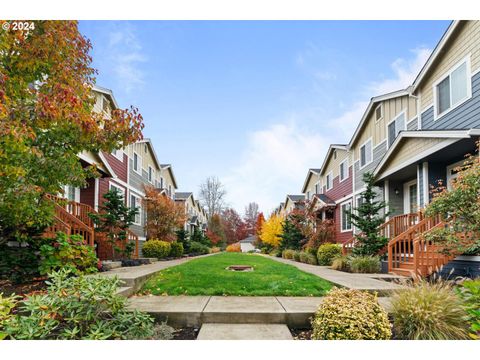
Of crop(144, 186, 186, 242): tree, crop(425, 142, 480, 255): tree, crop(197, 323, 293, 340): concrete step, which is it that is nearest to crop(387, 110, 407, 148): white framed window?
crop(425, 142, 480, 255): tree

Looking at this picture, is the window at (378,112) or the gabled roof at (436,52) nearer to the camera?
the gabled roof at (436,52)

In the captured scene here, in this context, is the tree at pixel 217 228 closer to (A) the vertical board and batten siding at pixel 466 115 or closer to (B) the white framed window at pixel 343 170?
(B) the white framed window at pixel 343 170

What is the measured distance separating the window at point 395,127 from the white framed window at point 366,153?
192cm

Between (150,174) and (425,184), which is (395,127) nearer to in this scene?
(425,184)

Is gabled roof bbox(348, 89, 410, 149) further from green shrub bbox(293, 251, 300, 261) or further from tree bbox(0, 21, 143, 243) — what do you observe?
tree bbox(0, 21, 143, 243)

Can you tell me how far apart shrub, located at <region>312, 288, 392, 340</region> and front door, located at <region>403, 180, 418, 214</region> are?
9521 mm

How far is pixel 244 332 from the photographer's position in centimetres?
443

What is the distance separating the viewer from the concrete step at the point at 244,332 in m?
4.23

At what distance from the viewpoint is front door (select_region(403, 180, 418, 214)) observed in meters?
12.8

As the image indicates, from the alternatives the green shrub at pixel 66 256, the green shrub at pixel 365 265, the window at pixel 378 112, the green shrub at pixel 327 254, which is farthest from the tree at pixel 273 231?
the green shrub at pixel 66 256

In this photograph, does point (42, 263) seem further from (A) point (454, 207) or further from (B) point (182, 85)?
(A) point (454, 207)

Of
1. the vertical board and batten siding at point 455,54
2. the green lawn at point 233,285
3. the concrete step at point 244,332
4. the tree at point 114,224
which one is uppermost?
the vertical board and batten siding at point 455,54
